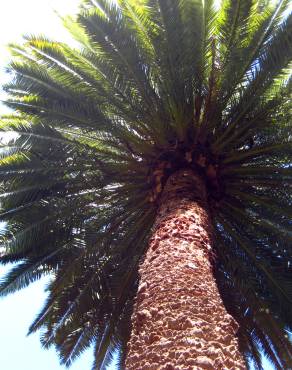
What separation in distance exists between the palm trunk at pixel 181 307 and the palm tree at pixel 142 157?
997mm

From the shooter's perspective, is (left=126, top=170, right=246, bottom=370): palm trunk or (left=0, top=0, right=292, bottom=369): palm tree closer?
(left=126, top=170, right=246, bottom=370): palm trunk

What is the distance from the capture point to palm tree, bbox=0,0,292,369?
7.43 meters

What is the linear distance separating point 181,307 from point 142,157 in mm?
4426

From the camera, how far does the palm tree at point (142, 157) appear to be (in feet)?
24.4

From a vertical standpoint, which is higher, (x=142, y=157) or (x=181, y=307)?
(x=142, y=157)

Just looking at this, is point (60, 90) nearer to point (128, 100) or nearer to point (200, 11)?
point (128, 100)

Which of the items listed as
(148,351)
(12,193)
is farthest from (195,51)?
(148,351)

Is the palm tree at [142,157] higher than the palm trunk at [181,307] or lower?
higher

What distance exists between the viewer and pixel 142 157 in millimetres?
8117

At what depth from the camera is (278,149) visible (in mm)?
7711

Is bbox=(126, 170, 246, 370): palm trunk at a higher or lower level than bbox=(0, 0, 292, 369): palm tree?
lower

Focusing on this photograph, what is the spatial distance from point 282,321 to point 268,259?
1054 mm

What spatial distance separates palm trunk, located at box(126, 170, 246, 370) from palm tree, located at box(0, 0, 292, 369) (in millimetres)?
997

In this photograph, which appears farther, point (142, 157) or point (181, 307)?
point (142, 157)
